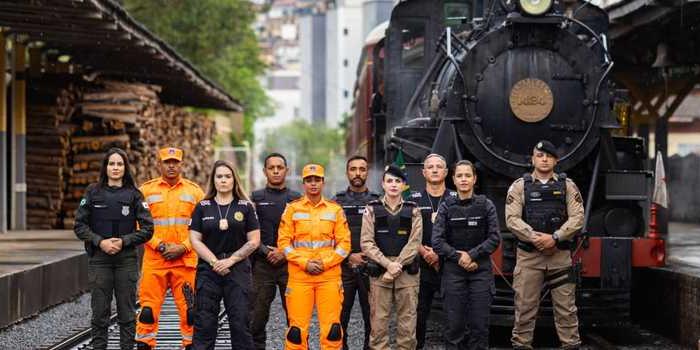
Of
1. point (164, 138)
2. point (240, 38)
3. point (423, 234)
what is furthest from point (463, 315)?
point (240, 38)

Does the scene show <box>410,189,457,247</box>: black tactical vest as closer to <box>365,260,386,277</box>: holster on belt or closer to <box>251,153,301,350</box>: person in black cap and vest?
<box>365,260,386,277</box>: holster on belt

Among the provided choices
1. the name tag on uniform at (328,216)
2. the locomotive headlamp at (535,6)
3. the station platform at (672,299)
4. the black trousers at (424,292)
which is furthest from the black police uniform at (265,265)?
the station platform at (672,299)

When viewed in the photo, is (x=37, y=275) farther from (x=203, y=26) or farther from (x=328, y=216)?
(x=203, y=26)

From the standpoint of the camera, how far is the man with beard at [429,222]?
9.65 meters

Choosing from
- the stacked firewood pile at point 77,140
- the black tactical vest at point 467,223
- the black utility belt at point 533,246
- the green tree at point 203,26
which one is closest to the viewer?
the black tactical vest at point 467,223

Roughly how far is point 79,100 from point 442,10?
38.3 feet

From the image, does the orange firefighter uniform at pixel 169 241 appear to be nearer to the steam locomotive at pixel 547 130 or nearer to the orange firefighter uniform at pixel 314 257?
the orange firefighter uniform at pixel 314 257

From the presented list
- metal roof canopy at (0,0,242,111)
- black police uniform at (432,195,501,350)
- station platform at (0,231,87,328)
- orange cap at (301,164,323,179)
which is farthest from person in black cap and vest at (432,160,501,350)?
metal roof canopy at (0,0,242,111)

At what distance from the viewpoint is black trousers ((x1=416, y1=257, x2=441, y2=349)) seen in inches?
388

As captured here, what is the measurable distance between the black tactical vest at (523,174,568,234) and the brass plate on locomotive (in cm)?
154

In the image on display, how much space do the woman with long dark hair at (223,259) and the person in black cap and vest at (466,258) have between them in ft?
4.96

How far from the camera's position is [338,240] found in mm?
8953

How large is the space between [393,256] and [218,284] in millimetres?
1364

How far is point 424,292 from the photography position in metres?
9.94
